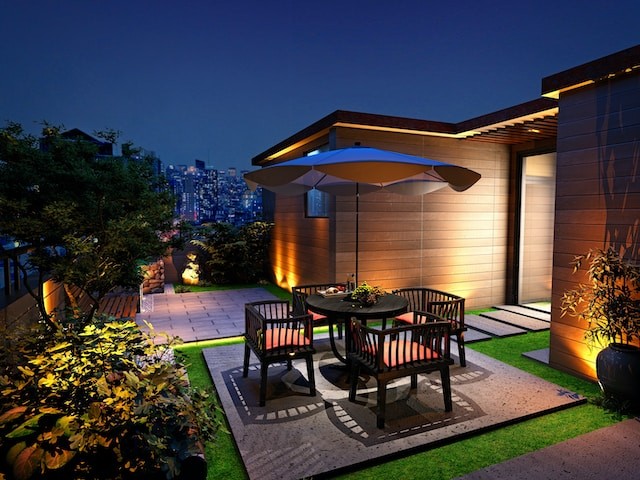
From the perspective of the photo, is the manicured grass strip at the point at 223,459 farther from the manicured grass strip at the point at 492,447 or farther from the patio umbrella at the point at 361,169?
the patio umbrella at the point at 361,169

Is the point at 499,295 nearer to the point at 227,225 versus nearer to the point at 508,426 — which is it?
the point at 508,426

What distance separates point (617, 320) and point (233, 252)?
27.2 feet

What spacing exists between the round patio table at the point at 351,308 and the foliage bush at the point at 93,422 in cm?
198

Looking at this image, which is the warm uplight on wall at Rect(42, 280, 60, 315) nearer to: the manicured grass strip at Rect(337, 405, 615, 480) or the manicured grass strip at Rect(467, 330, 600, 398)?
the manicured grass strip at Rect(337, 405, 615, 480)

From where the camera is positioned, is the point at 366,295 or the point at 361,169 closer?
the point at 361,169

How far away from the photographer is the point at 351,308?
395 centimetres

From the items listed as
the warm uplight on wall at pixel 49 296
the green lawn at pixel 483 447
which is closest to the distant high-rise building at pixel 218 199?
the warm uplight on wall at pixel 49 296

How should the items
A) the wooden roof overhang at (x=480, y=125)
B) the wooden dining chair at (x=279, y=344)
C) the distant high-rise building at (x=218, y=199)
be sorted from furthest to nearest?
the distant high-rise building at (x=218, y=199) < the wooden roof overhang at (x=480, y=125) < the wooden dining chair at (x=279, y=344)

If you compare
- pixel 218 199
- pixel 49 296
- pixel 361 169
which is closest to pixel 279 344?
pixel 361 169

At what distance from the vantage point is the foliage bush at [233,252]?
10195 millimetres

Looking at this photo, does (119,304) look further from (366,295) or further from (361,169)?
(361,169)

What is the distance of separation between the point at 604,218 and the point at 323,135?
13.7ft

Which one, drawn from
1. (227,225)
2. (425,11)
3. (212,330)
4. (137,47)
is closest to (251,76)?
(137,47)

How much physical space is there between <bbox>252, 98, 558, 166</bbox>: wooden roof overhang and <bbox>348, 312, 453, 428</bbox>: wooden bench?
353 cm
